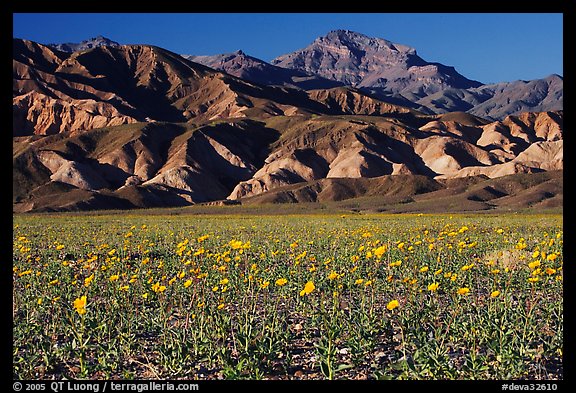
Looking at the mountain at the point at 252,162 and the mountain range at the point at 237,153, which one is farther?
the mountain at the point at 252,162

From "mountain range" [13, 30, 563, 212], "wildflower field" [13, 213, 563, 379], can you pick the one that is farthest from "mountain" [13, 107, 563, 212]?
"wildflower field" [13, 213, 563, 379]

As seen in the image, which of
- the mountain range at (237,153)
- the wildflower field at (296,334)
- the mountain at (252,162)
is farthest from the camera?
the mountain at (252,162)

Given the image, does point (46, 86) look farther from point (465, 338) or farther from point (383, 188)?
point (465, 338)

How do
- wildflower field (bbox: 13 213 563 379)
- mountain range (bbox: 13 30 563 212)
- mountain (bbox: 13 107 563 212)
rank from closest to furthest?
1. wildflower field (bbox: 13 213 563 379)
2. mountain range (bbox: 13 30 563 212)
3. mountain (bbox: 13 107 563 212)

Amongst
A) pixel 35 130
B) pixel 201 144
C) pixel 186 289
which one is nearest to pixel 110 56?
pixel 35 130

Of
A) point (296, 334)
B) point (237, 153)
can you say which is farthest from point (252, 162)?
point (296, 334)

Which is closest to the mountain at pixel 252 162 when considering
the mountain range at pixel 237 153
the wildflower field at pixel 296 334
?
the mountain range at pixel 237 153

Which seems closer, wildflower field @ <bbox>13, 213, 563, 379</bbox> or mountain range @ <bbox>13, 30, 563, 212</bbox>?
wildflower field @ <bbox>13, 213, 563, 379</bbox>

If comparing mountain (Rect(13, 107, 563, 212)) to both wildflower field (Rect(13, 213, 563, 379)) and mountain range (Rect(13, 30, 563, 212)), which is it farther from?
wildflower field (Rect(13, 213, 563, 379))

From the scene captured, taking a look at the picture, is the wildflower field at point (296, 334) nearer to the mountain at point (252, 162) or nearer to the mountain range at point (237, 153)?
the mountain range at point (237, 153)

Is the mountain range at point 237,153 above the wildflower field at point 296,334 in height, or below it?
above

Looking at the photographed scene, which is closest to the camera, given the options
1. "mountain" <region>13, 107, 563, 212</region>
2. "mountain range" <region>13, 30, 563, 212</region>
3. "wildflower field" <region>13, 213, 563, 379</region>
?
"wildflower field" <region>13, 213, 563, 379</region>

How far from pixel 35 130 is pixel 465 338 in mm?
143794
